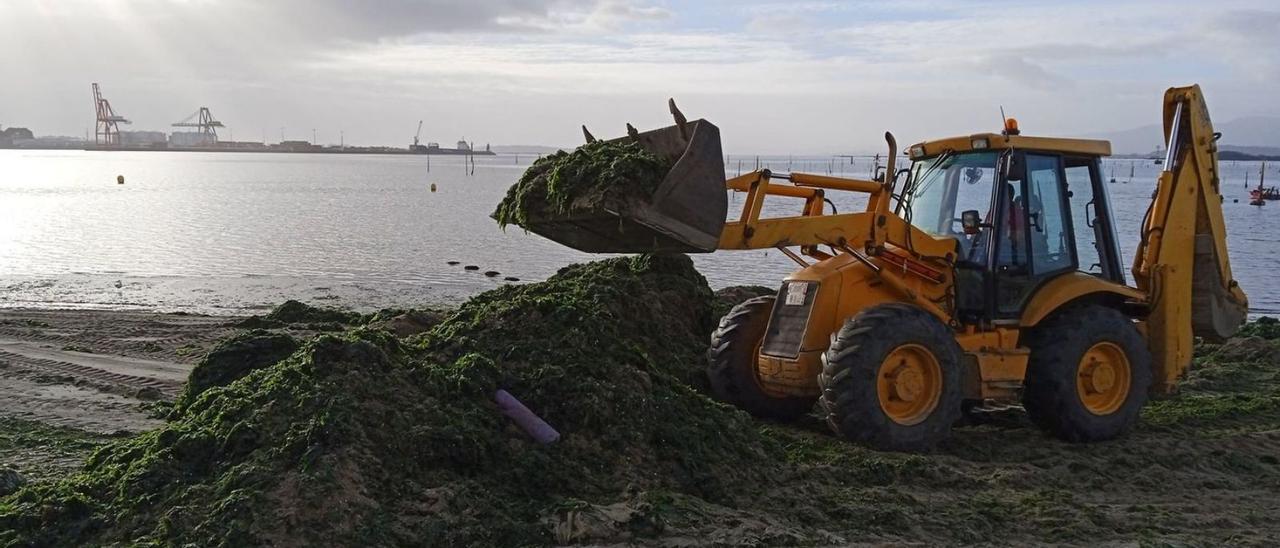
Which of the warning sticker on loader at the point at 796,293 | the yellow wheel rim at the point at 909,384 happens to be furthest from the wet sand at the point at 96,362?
the yellow wheel rim at the point at 909,384

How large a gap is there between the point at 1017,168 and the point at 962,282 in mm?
929

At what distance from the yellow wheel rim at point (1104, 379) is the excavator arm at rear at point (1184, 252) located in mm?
523

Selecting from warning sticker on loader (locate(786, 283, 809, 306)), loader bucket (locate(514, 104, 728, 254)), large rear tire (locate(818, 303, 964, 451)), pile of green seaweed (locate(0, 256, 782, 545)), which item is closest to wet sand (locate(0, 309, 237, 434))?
pile of green seaweed (locate(0, 256, 782, 545))

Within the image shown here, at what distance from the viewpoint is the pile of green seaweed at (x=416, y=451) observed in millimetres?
5848

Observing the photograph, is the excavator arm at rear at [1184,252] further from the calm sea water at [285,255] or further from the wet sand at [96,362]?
the wet sand at [96,362]

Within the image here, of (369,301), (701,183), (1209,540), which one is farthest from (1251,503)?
(369,301)

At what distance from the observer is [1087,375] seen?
29.2 feet

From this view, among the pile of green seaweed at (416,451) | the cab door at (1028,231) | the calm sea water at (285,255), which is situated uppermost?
the cab door at (1028,231)

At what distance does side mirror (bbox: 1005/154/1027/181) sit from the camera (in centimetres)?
852

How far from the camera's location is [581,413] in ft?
23.6

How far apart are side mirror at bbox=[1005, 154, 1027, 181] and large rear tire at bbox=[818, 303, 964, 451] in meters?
1.24

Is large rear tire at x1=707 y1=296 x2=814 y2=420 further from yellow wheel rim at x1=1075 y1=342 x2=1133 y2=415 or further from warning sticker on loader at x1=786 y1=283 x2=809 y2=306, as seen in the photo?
yellow wheel rim at x1=1075 y1=342 x2=1133 y2=415

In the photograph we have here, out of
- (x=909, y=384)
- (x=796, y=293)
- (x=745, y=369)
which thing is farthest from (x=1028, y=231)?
(x=745, y=369)

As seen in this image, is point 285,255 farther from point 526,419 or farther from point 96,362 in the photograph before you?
point 526,419
